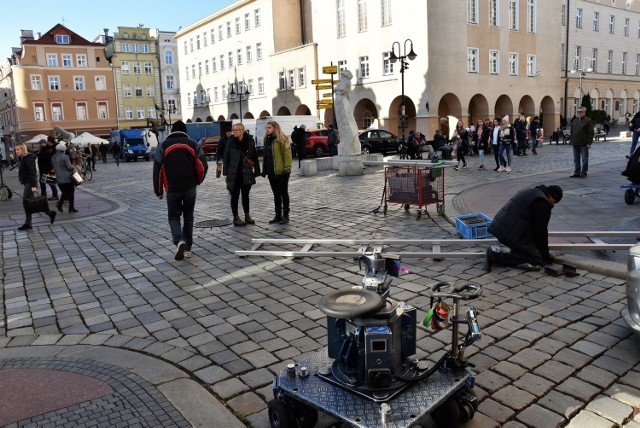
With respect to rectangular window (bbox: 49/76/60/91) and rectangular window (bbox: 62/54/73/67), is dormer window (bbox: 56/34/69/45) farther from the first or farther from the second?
rectangular window (bbox: 49/76/60/91)

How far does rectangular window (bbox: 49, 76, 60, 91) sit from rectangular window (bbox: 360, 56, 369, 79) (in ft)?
167

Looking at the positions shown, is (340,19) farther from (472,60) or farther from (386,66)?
(472,60)

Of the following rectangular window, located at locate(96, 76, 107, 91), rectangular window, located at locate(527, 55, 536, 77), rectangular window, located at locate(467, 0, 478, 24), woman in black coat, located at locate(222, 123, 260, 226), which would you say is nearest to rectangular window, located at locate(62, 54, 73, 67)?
rectangular window, located at locate(96, 76, 107, 91)

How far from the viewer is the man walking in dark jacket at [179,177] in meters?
7.76

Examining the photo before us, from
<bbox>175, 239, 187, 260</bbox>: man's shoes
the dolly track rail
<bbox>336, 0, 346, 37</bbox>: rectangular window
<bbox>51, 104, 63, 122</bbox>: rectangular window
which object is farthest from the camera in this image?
<bbox>51, 104, 63, 122</bbox>: rectangular window

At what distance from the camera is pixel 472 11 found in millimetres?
39656

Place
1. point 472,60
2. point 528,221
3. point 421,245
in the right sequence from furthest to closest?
point 472,60 < point 421,245 < point 528,221

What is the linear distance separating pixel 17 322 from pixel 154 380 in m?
2.39

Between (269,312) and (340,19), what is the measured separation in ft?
133

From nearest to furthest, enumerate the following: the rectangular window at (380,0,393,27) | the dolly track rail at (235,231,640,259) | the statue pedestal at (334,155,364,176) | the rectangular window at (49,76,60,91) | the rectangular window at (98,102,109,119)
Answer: the dolly track rail at (235,231,640,259), the statue pedestal at (334,155,364,176), the rectangular window at (380,0,393,27), the rectangular window at (49,76,60,91), the rectangular window at (98,102,109,119)

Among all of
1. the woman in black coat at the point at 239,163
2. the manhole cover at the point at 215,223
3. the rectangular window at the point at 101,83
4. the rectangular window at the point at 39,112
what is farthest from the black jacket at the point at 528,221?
the rectangular window at the point at 101,83

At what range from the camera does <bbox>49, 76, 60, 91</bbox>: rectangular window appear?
2879 inches

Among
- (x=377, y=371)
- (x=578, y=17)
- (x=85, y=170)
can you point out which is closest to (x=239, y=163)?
(x=377, y=371)

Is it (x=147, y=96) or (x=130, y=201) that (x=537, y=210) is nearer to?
(x=130, y=201)
